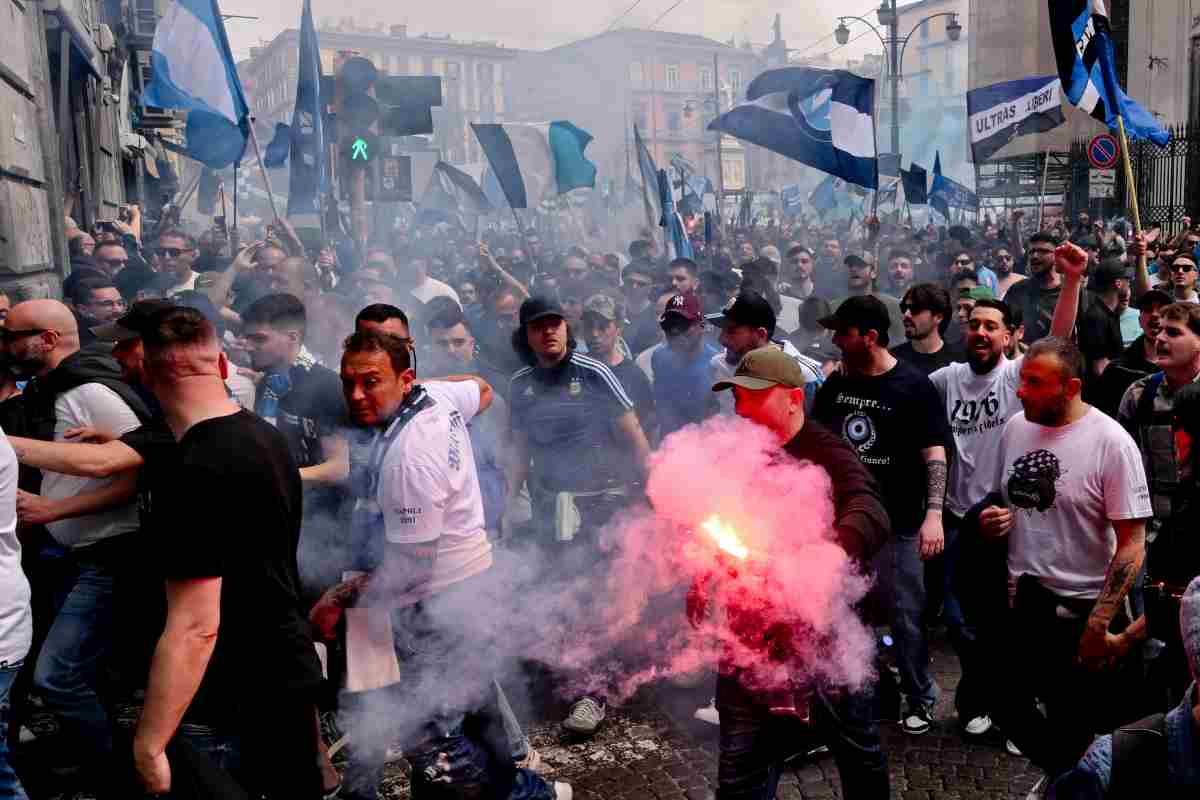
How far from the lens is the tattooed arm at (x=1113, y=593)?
3674 millimetres

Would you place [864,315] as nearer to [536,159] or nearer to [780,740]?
[780,740]

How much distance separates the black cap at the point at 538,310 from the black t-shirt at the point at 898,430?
1377 millimetres

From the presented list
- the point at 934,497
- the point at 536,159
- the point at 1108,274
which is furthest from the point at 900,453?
the point at 536,159

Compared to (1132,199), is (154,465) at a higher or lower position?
lower

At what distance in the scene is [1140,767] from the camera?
6.48 ft

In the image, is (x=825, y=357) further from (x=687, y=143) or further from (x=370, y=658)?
(x=687, y=143)


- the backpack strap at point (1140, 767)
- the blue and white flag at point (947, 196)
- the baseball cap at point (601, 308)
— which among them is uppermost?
the blue and white flag at point (947, 196)

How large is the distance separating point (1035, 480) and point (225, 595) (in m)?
2.61

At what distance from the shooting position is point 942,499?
471cm

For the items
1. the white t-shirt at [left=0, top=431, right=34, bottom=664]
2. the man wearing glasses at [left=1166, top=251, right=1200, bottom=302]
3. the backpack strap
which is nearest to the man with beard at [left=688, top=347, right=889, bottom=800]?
the backpack strap

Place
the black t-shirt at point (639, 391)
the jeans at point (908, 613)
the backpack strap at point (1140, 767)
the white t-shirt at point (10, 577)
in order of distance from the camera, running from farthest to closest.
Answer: the black t-shirt at point (639, 391) < the jeans at point (908, 613) < the white t-shirt at point (10, 577) < the backpack strap at point (1140, 767)

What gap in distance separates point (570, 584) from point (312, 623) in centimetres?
155

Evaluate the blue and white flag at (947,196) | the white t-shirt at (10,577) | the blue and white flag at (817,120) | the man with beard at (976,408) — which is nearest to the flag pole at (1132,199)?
the blue and white flag at (817,120)

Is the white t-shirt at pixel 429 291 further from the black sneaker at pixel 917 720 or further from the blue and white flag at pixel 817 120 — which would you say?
the black sneaker at pixel 917 720
